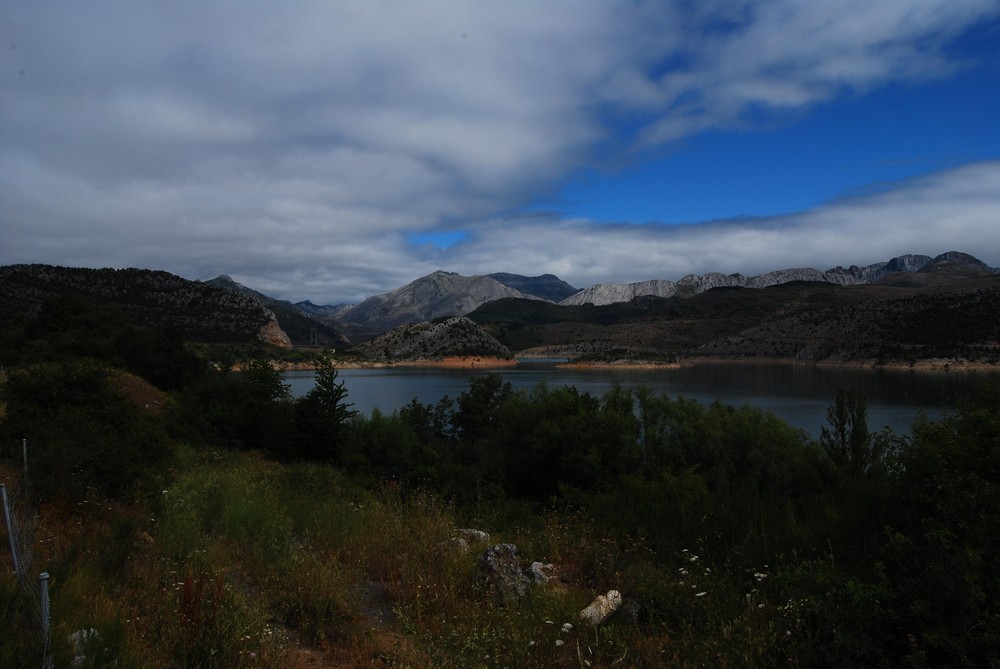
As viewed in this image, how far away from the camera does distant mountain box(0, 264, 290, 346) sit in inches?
3450

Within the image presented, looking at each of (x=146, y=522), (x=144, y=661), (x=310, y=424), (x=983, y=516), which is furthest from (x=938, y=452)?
(x=310, y=424)

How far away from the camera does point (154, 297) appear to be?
10956cm

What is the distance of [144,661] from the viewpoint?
3480 mm

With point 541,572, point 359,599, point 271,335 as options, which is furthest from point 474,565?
point 271,335

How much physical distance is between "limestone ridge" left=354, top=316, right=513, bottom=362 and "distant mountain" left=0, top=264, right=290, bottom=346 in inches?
1144

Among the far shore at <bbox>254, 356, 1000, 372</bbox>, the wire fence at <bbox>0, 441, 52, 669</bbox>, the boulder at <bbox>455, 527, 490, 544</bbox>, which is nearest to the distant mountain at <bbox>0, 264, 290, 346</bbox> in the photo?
the far shore at <bbox>254, 356, 1000, 372</bbox>

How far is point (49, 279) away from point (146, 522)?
362ft

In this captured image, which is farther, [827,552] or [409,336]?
[409,336]

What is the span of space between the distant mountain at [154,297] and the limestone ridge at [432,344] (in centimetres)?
2907

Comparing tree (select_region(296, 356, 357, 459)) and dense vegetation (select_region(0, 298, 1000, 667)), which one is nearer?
dense vegetation (select_region(0, 298, 1000, 667))

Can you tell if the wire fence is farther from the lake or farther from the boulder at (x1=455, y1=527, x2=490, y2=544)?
the lake

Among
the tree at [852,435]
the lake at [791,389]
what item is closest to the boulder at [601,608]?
the tree at [852,435]

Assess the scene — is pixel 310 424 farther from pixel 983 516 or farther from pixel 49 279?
pixel 49 279

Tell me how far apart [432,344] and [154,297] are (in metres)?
66.2
